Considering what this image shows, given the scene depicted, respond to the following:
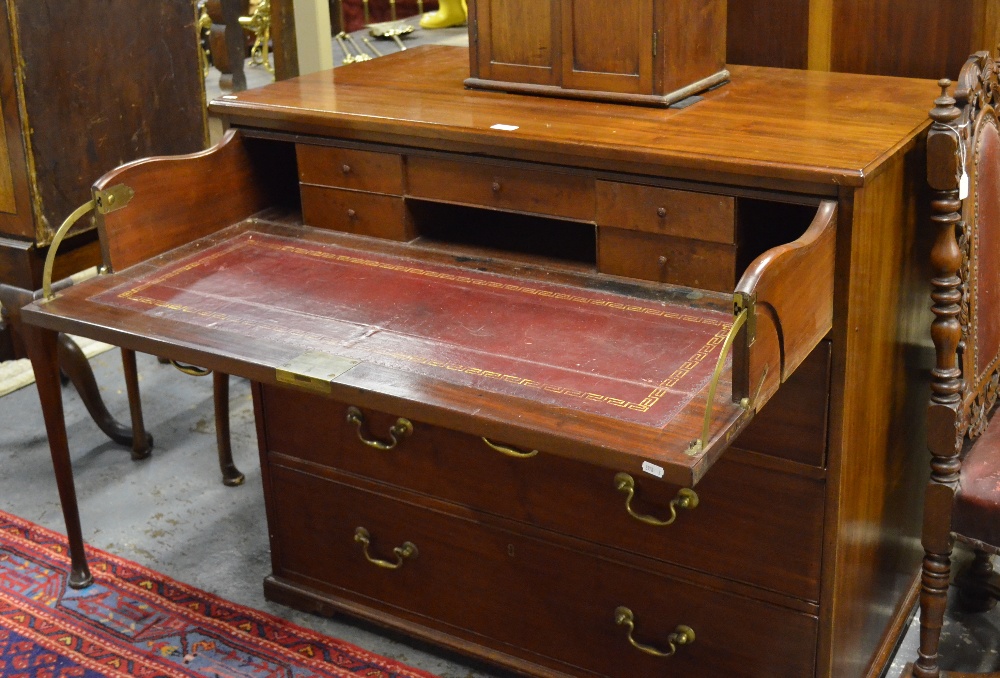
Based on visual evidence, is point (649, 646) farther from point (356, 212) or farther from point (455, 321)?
point (356, 212)

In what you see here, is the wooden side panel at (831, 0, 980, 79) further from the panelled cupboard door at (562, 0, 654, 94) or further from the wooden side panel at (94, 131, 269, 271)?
the wooden side panel at (94, 131, 269, 271)

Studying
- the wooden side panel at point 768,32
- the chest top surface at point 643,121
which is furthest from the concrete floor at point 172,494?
the wooden side panel at point 768,32

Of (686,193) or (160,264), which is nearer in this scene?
(686,193)

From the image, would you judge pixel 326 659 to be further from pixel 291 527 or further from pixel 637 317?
pixel 637 317

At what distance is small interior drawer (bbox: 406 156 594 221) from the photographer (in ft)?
6.81

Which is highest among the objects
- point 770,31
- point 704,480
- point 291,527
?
point 770,31

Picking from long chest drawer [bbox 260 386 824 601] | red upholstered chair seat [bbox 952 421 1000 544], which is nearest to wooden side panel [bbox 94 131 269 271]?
long chest drawer [bbox 260 386 824 601]

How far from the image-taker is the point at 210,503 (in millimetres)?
3168

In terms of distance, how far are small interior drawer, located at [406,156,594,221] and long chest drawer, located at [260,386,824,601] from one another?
42cm

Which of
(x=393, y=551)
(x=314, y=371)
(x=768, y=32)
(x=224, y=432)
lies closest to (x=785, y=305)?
(x=314, y=371)

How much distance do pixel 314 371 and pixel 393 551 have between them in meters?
0.84

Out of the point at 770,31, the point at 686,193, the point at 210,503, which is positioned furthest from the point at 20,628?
the point at 770,31

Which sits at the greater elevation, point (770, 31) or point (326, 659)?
point (770, 31)

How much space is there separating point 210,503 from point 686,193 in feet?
5.69
